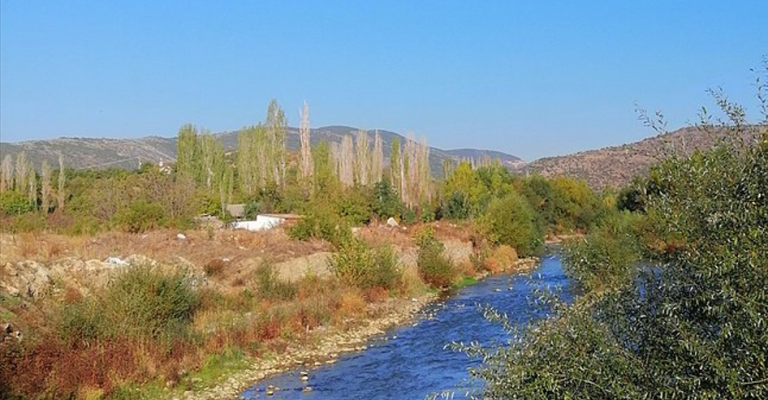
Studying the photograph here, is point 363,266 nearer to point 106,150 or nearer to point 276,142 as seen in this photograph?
point 276,142

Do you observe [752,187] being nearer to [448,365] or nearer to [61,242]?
[448,365]

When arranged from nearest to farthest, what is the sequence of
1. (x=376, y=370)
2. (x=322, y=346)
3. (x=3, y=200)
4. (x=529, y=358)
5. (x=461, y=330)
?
(x=529, y=358) < (x=376, y=370) < (x=322, y=346) < (x=461, y=330) < (x=3, y=200)

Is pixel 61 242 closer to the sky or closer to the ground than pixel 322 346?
closer to the sky

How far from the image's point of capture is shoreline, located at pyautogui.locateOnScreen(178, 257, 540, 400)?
1557 cm

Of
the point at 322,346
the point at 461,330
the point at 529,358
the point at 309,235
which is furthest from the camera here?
the point at 309,235

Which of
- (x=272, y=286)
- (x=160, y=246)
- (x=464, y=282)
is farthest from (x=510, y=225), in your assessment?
(x=272, y=286)

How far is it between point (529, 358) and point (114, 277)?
48.4 feet

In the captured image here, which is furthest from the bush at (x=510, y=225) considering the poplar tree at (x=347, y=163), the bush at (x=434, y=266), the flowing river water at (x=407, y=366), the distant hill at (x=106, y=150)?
the distant hill at (x=106, y=150)

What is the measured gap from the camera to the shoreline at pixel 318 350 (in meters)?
15.6

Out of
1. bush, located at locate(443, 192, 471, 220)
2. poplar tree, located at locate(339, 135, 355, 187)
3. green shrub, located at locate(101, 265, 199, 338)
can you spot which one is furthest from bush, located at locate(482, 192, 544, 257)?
green shrub, located at locate(101, 265, 199, 338)

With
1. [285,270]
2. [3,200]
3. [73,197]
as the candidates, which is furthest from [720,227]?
[73,197]

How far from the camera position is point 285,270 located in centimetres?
2823

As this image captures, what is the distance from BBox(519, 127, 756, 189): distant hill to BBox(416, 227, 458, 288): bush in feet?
29.9

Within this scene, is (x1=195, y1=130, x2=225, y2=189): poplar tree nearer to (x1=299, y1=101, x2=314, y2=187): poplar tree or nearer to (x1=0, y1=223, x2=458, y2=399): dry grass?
(x1=299, y1=101, x2=314, y2=187): poplar tree
